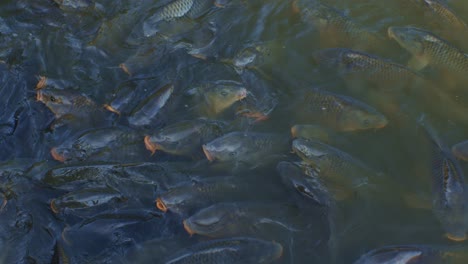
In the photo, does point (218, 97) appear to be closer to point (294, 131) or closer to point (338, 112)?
point (294, 131)

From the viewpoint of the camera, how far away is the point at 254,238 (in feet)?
10.3

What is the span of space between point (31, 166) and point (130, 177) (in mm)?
→ 801

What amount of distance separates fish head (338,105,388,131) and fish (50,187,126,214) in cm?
186

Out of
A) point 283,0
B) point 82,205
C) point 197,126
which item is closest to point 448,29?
point 283,0

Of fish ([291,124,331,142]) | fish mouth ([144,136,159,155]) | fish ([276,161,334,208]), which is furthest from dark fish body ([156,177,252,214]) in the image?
fish ([291,124,331,142])

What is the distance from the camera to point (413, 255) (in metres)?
2.94

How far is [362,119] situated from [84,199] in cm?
219

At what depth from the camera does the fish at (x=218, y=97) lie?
13.6 feet

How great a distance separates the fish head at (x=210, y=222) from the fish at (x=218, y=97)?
1.13 m

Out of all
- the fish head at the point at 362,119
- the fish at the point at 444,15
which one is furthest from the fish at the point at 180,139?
the fish at the point at 444,15

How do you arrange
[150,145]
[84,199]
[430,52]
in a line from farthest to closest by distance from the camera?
[430,52], [150,145], [84,199]

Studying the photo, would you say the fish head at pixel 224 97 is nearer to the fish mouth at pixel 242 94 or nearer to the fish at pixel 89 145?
the fish mouth at pixel 242 94

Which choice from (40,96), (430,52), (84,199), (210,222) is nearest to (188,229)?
(210,222)

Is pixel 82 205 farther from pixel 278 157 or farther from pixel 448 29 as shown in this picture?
pixel 448 29
